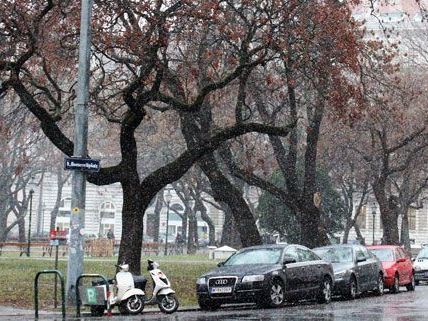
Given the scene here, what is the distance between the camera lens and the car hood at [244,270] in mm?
23562

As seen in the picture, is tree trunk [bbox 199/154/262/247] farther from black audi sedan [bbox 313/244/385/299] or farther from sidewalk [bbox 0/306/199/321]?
sidewalk [bbox 0/306/199/321]

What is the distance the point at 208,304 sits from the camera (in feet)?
77.9

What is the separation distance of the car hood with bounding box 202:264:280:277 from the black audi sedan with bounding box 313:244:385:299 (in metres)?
4.59

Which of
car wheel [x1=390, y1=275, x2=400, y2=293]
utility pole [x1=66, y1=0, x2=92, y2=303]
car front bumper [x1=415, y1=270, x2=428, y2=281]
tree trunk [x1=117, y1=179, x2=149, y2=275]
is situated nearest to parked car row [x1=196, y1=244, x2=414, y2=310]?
car wheel [x1=390, y1=275, x2=400, y2=293]

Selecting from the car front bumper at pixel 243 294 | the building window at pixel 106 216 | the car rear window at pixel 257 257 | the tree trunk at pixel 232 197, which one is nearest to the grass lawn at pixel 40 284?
the car rear window at pixel 257 257

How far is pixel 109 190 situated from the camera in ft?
330

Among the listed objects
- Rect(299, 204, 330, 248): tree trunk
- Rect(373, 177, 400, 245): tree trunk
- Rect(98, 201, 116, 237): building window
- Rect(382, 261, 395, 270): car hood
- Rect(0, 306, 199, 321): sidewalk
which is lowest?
Rect(0, 306, 199, 321): sidewalk

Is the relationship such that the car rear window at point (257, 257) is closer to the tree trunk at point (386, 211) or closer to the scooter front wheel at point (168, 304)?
the scooter front wheel at point (168, 304)

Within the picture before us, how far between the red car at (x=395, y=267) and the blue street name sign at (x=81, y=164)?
13.3 m

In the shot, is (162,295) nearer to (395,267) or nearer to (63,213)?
(395,267)

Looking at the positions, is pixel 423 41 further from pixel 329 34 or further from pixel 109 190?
pixel 109 190

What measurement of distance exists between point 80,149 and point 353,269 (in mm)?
9901

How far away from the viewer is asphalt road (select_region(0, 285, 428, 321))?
19.9 m

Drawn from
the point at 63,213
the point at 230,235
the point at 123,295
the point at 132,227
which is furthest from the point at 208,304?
the point at 63,213
